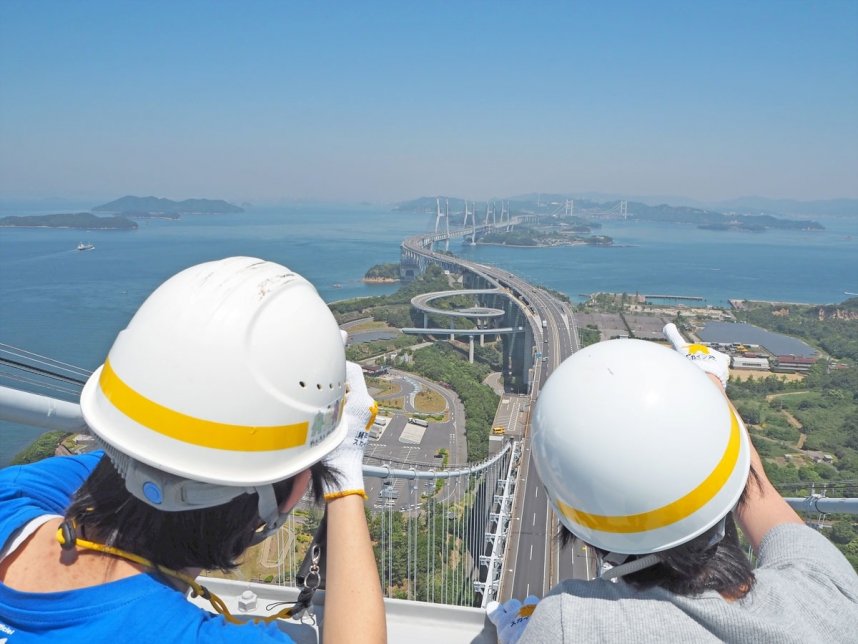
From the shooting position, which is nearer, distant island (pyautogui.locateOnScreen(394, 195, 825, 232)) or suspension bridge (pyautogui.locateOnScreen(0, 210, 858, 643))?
suspension bridge (pyautogui.locateOnScreen(0, 210, 858, 643))

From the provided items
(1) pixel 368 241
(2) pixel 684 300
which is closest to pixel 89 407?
(2) pixel 684 300

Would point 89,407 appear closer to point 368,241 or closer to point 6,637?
point 6,637

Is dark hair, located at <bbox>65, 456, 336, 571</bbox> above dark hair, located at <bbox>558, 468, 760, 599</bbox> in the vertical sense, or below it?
above

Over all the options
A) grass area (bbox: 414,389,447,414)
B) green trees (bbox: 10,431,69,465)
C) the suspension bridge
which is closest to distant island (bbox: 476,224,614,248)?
the suspension bridge

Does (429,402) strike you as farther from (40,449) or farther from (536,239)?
(536,239)

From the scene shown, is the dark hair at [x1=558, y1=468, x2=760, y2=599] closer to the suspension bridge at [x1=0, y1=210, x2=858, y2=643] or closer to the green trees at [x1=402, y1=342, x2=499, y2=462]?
the suspension bridge at [x1=0, y1=210, x2=858, y2=643]

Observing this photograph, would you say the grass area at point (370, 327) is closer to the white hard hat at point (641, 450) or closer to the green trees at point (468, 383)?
the green trees at point (468, 383)
